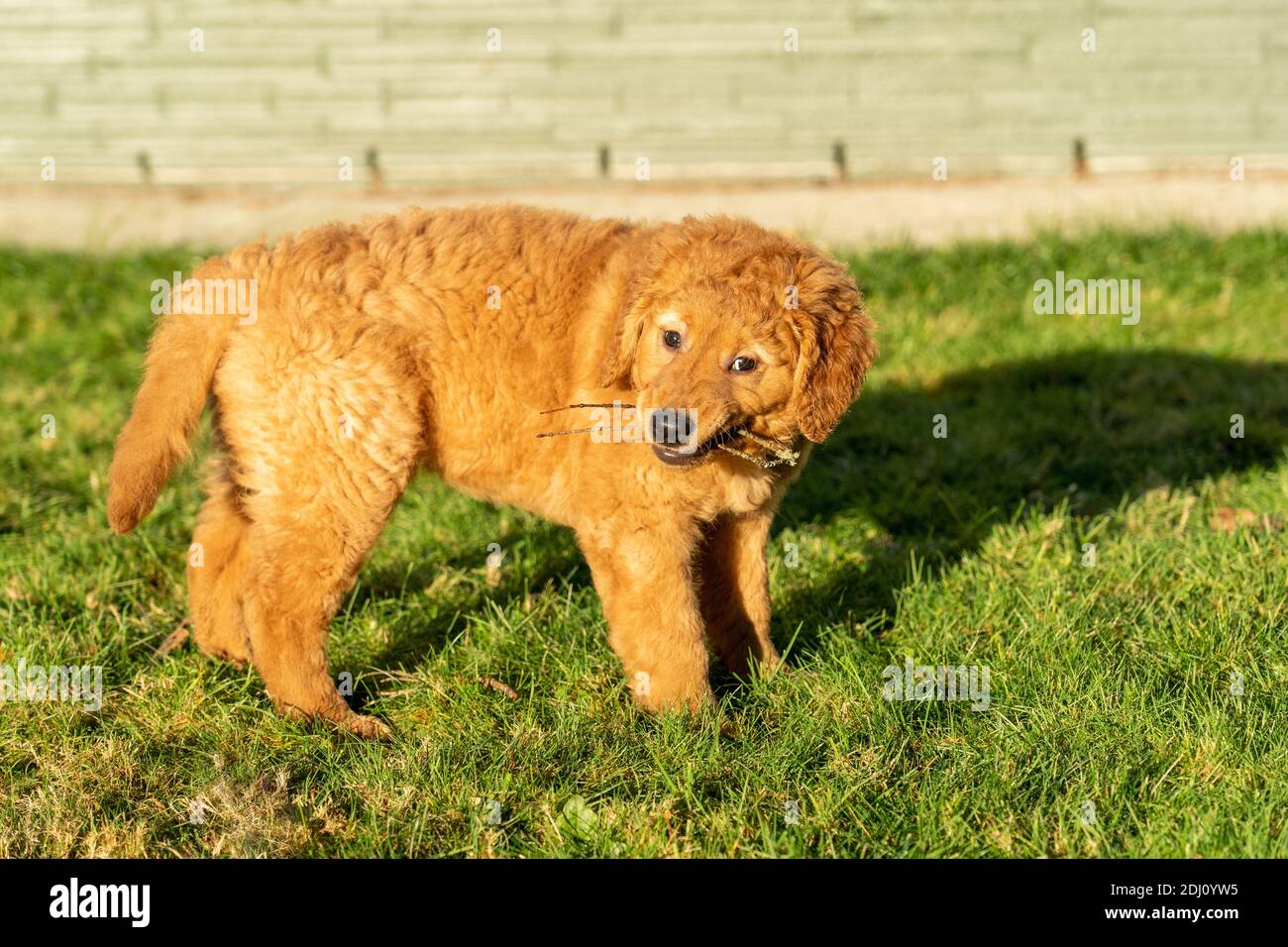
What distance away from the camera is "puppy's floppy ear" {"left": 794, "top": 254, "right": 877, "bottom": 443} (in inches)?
152

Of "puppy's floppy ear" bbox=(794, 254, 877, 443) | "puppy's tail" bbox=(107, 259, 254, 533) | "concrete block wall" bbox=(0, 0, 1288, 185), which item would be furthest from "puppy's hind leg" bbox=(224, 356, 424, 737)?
"concrete block wall" bbox=(0, 0, 1288, 185)

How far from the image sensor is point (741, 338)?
381 cm

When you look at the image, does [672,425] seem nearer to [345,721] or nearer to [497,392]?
[497,392]

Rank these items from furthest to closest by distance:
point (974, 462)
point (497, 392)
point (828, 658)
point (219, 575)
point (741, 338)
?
1. point (974, 462)
2. point (219, 575)
3. point (828, 658)
4. point (497, 392)
5. point (741, 338)

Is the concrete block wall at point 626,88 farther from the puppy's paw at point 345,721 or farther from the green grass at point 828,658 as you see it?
the puppy's paw at point 345,721

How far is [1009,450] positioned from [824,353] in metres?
2.48

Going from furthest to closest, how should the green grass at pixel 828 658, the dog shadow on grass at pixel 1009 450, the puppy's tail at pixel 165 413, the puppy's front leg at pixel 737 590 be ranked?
the dog shadow on grass at pixel 1009 450
the puppy's front leg at pixel 737 590
the puppy's tail at pixel 165 413
the green grass at pixel 828 658

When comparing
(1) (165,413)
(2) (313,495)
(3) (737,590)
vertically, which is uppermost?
(1) (165,413)

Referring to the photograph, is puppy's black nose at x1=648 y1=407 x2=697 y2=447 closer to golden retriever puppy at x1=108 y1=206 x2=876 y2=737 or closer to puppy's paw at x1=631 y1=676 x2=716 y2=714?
golden retriever puppy at x1=108 y1=206 x2=876 y2=737

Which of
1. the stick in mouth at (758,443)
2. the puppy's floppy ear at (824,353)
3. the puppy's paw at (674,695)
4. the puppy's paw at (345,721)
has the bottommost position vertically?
the puppy's paw at (345,721)

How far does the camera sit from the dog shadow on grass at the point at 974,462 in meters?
4.95

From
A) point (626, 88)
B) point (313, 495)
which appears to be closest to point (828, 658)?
point (313, 495)

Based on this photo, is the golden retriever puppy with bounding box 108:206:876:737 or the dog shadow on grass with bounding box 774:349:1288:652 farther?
the dog shadow on grass with bounding box 774:349:1288:652

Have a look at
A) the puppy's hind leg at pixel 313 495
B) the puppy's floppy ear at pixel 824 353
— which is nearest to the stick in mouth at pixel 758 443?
the puppy's floppy ear at pixel 824 353
